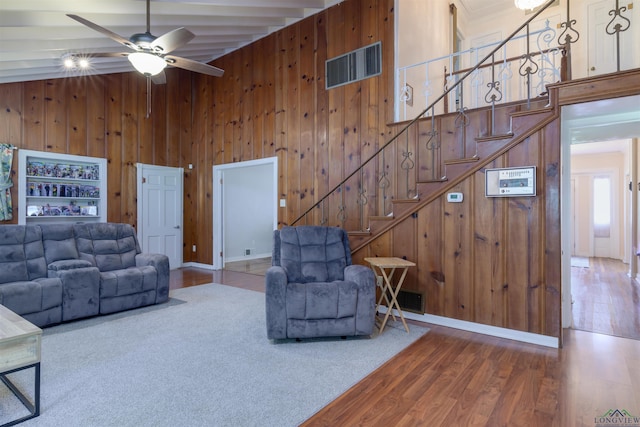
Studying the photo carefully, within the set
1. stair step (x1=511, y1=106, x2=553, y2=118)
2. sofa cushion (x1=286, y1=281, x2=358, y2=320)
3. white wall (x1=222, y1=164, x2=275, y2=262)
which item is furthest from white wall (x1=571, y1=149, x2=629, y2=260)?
sofa cushion (x1=286, y1=281, x2=358, y2=320)

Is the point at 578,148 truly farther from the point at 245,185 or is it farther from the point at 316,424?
the point at 316,424

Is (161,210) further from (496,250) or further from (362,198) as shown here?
(496,250)

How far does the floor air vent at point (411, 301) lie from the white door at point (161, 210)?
4.93 meters

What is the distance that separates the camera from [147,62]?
9.79 ft

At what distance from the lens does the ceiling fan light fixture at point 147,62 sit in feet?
9.59

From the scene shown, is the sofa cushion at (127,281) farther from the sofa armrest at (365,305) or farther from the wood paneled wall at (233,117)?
the sofa armrest at (365,305)

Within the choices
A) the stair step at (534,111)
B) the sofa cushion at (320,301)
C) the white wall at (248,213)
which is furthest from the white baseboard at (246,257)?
the stair step at (534,111)

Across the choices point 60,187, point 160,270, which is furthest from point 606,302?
point 60,187

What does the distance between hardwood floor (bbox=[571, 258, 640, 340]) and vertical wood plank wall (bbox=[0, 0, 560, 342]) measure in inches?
37.4

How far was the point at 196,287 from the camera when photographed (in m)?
5.09

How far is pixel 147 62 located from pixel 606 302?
5.80 meters

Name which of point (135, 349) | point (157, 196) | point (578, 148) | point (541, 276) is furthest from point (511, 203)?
point (578, 148)

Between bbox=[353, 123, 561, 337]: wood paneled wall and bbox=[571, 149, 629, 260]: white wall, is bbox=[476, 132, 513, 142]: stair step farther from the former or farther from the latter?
bbox=[571, 149, 629, 260]: white wall

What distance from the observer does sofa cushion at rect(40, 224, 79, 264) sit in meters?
3.76
